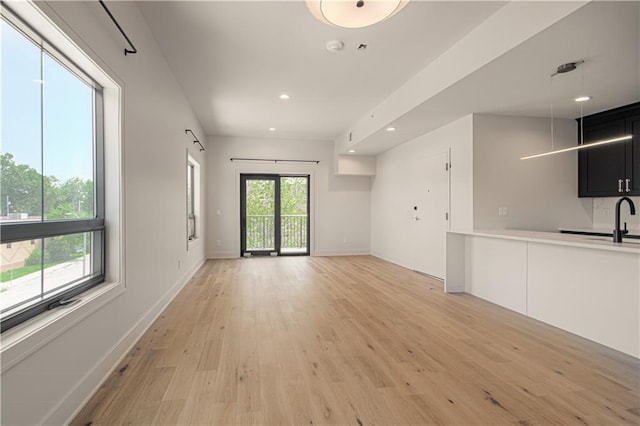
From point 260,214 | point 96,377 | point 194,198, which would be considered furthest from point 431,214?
point 96,377

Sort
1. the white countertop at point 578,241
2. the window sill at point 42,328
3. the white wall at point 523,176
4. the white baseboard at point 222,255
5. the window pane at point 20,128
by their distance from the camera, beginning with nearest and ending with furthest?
the window sill at point 42,328 < the window pane at point 20,128 < the white countertop at point 578,241 < the white wall at point 523,176 < the white baseboard at point 222,255

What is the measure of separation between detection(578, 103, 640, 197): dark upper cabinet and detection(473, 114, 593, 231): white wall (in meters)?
0.14

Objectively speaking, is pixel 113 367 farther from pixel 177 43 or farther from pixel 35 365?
pixel 177 43

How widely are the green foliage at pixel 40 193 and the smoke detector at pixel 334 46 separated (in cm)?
244

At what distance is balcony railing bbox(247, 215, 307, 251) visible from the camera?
7.41 metres

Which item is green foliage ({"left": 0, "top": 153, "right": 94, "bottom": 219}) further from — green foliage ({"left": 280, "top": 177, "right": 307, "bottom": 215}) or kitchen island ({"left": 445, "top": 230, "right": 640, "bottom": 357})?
green foliage ({"left": 280, "top": 177, "right": 307, "bottom": 215})

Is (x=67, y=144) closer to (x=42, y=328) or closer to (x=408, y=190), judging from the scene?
(x=42, y=328)

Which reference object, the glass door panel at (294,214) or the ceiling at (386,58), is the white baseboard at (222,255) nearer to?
the glass door panel at (294,214)

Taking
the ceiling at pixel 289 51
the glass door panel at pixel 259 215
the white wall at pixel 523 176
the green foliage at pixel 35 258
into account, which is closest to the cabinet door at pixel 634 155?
the white wall at pixel 523 176

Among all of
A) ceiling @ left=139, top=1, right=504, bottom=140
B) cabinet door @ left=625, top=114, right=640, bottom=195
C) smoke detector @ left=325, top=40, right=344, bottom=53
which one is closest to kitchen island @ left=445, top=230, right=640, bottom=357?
cabinet door @ left=625, top=114, right=640, bottom=195

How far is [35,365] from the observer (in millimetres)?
1376

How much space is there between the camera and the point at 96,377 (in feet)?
6.23

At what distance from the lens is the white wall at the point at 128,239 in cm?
139

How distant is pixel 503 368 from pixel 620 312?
122cm
